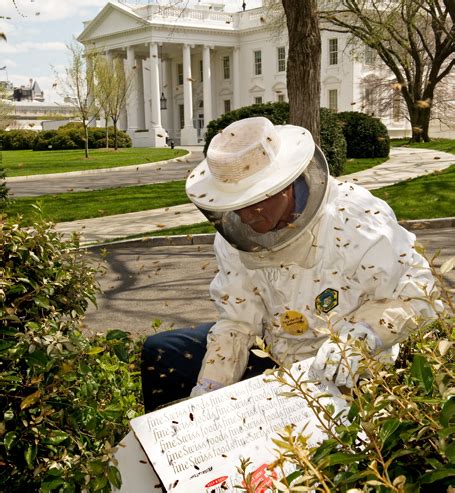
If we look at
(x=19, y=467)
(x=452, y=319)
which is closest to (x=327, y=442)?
(x=452, y=319)

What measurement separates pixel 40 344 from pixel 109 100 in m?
39.2

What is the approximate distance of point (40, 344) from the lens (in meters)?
1.98

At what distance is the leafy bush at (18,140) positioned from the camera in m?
48.0

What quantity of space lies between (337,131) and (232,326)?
1415cm

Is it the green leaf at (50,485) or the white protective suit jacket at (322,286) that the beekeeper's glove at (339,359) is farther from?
the green leaf at (50,485)

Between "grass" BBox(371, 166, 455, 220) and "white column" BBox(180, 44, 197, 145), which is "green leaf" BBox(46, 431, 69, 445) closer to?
"grass" BBox(371, 166, 455, 220)

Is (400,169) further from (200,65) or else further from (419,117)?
(200,65)

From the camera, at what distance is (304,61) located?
9.67 m

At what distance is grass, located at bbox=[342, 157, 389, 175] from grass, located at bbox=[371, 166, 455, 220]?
3.31 metres

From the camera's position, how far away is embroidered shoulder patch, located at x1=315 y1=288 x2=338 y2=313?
2.68m

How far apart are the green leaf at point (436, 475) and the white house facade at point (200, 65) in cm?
5012

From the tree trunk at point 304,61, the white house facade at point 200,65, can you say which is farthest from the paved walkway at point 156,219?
the white house facade at point 200,65

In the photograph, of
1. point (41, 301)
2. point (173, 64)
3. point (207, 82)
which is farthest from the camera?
point (173, 64)

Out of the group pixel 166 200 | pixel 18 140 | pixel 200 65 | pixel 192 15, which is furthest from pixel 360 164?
pixel 200 65
